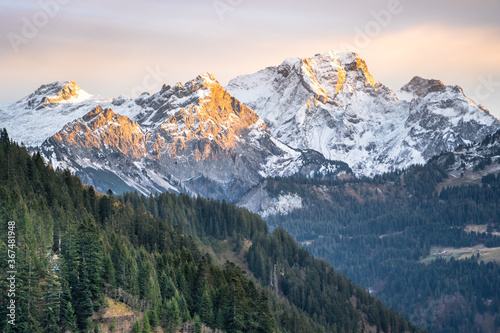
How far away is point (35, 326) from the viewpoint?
4437 inches

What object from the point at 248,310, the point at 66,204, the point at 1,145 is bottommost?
the point at 248,310

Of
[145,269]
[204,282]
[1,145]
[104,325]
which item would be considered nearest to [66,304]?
[104,325]

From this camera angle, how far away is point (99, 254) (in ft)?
443

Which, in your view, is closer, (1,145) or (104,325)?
(104,325)

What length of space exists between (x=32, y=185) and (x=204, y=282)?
55.0 metres

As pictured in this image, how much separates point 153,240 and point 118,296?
2349 inches

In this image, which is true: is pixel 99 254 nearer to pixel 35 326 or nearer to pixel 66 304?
pixel 66 304

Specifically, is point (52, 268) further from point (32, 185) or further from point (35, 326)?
point (32, 185)

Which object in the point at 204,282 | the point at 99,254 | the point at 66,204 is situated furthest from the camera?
the point at 66,204

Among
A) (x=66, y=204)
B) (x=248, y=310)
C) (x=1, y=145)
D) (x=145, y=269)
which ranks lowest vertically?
(x=248, y=310)

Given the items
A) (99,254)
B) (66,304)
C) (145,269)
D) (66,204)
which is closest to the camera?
(66,304)

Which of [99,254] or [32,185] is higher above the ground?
[32,185]

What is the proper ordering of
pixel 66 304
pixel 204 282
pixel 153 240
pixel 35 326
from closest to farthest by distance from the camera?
pixel 35 326 → pixel 66 304 → pixel 204 282 → pixel 153 240

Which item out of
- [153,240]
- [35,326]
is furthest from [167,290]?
[153,240]
